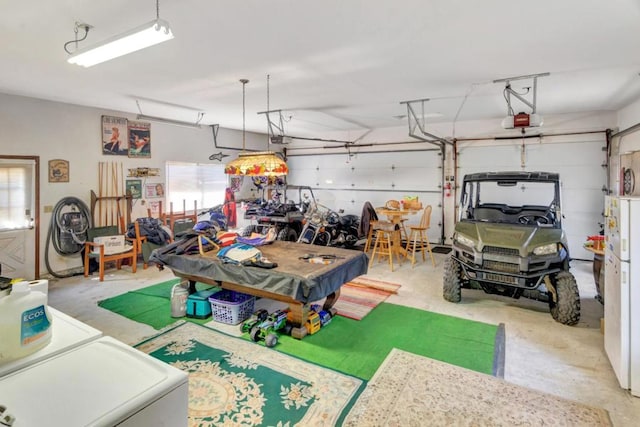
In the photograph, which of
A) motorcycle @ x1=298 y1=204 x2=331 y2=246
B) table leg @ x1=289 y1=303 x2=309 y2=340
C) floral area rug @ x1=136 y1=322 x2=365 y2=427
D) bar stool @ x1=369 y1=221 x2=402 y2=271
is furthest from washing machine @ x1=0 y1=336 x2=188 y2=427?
motorcycle @ x1=298 y1=204 x2=331 y2=246

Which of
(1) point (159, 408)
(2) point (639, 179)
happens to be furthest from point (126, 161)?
(2) point (639, 179)

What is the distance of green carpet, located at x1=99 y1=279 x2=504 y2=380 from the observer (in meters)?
3.08

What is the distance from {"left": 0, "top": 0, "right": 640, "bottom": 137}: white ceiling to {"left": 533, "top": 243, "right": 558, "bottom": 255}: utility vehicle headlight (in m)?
2.02

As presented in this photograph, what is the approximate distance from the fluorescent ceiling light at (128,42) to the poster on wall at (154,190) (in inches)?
175

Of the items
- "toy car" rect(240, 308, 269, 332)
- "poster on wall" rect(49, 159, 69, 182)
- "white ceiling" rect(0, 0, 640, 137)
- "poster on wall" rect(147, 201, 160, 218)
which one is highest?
"white ceiling" rect(0, 0, 640, 137)

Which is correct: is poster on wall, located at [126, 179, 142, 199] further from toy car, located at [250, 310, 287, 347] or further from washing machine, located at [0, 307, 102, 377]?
washing machine, located at [0, 307, 102, 377]

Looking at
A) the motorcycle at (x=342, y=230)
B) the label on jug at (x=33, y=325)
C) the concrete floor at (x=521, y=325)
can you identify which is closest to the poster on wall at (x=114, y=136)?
the concrete floor at (x=521, y=325)

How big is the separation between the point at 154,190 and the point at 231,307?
4.39 m

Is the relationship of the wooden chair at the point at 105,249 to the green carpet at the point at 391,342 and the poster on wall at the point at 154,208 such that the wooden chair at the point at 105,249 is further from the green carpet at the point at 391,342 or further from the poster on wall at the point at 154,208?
the green carpet at the point at 391,342

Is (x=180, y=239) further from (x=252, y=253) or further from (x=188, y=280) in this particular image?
(x=252, y=253)

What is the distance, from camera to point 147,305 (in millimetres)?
4387

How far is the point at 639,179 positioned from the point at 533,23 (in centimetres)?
428

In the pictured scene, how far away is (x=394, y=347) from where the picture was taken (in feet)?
10.9

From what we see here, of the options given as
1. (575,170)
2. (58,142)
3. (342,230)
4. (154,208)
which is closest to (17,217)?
(58,142)
